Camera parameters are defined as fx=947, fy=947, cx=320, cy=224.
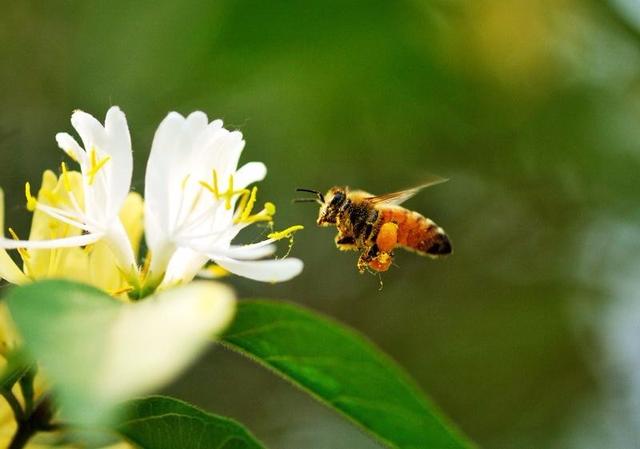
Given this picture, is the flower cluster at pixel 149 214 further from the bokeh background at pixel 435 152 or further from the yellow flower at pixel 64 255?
the bokeh background at pixel 435 152

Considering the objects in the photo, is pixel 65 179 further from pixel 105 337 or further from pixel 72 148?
pixel 105 337

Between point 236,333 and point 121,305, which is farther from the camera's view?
point 236,333

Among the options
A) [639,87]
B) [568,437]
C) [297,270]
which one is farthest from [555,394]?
[297,270]

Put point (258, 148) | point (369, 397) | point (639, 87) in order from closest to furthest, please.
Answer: point (369, 397) < point (639, 87) < point (258, 148)

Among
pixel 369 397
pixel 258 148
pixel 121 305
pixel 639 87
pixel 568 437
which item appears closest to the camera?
pixel 121 305

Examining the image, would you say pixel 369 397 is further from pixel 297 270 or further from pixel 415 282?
pixel 415 282

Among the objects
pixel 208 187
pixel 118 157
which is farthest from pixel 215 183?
pixel 118 157

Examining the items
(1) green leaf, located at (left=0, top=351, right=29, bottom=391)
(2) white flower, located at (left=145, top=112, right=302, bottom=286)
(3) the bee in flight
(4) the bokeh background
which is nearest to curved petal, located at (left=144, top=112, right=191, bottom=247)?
(2) white flower, located at (left=145, top=112, right=302, bottom=286)
